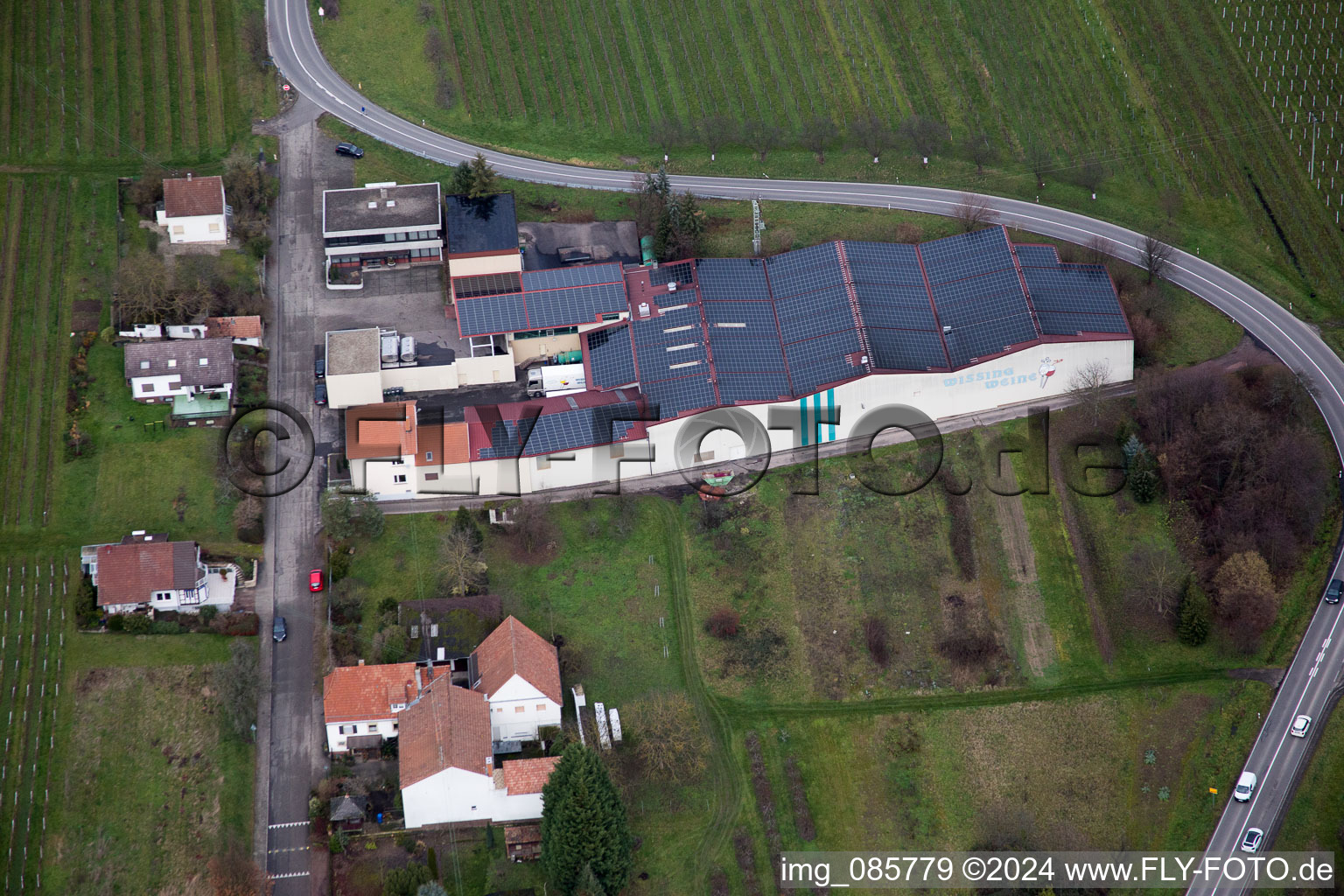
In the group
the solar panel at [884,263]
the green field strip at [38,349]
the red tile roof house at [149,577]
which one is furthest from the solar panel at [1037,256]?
the green field strip at [38,349]

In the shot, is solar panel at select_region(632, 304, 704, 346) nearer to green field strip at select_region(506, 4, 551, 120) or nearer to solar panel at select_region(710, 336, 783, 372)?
solar panel at select_region(710, 336, 783, 372)

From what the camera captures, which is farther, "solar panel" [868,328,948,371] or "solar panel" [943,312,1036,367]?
"solar panel" [943,312,1036,367]

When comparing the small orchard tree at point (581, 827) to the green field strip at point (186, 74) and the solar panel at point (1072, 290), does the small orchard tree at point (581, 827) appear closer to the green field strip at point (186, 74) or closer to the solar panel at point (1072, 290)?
the solar panel at point (1072, 290)

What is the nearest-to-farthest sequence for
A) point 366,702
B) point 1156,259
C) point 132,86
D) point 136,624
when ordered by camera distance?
point 366,702
point 136,624
point 1156,259
point 132,86

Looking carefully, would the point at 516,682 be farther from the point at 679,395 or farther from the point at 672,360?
the point at 672,360

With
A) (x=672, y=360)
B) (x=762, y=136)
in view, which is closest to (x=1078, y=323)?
(x=672, y=360)

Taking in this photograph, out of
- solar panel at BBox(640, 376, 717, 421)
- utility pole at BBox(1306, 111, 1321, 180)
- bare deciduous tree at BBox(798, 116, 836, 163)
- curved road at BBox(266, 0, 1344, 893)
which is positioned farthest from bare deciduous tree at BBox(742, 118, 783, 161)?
utility pole at BBox(1306, 111, 1321, 180)

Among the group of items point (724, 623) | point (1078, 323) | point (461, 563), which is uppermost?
point (1078, 323)
